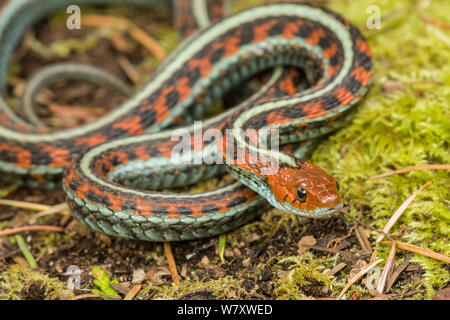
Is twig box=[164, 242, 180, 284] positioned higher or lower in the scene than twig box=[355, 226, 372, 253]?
lower

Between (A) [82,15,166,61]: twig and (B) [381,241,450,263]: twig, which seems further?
(A) [82,15,166,61]: twig

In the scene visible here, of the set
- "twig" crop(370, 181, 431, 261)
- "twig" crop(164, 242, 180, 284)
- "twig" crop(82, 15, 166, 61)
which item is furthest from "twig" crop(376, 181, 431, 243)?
"twig" crop(82, 15, 166, 61)

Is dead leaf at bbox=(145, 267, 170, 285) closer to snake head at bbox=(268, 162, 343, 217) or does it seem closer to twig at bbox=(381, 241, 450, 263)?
snake head at bbox=(268, 162, 343, 217)

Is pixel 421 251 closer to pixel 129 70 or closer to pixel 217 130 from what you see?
pixel 217 130
